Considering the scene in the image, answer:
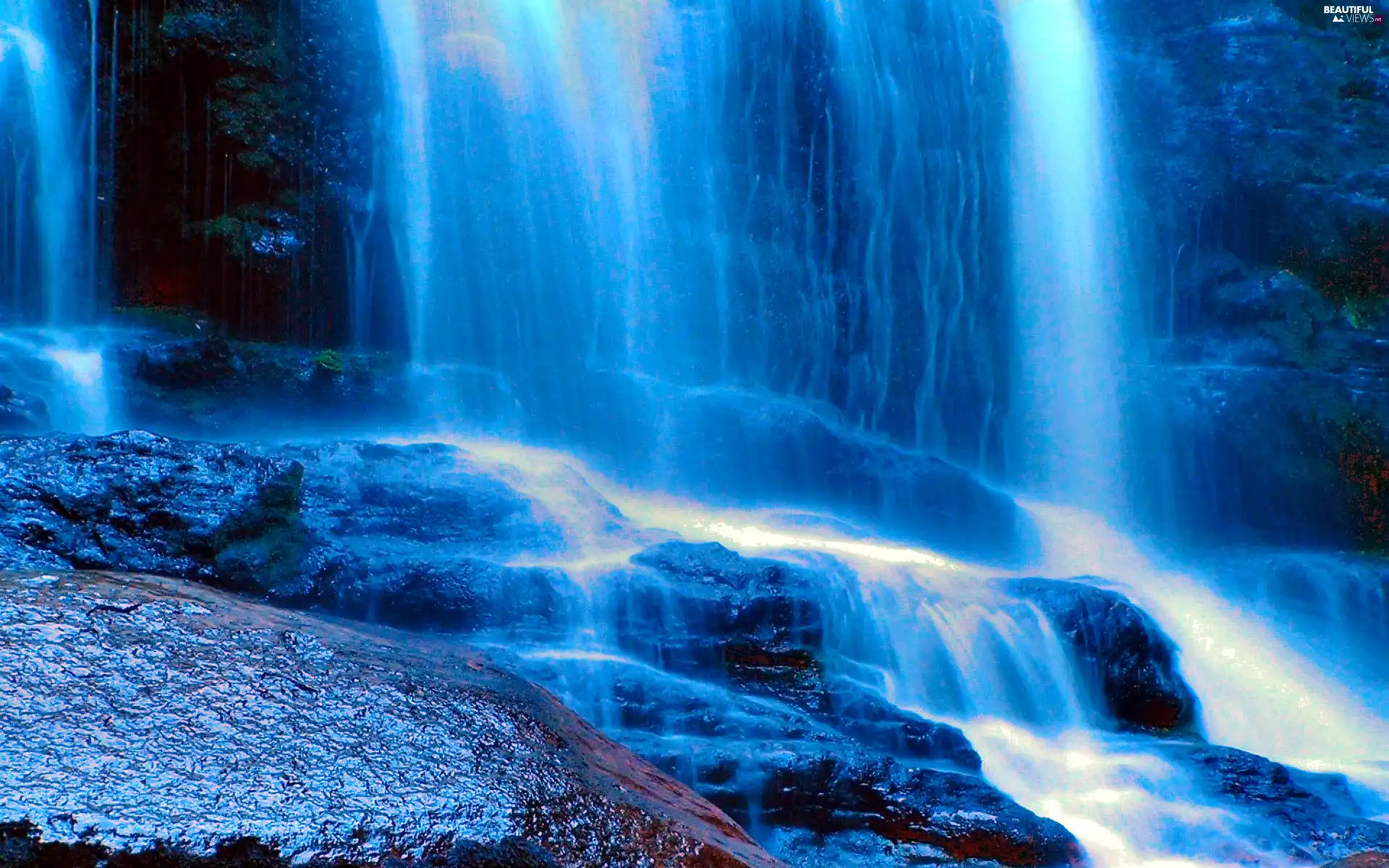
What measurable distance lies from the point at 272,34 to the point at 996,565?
38.8ft

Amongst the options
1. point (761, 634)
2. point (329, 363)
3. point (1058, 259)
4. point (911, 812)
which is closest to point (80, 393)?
point (329, 363)

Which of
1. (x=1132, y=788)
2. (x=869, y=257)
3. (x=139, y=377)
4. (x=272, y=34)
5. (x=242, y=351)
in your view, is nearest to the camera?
(x=1132, y=788)

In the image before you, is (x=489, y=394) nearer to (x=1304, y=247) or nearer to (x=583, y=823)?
(x=583, y=823)

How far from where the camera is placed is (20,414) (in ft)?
30.1

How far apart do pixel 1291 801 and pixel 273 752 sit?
7487 mm

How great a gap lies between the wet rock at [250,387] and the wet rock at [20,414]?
1.13m

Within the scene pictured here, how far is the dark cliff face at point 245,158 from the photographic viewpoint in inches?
492

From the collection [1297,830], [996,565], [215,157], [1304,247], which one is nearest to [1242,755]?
[1297,830]

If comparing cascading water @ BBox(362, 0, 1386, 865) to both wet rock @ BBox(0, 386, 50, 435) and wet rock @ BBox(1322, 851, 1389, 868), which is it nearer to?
wet rock @ BBox(0, 386, 50, 435)

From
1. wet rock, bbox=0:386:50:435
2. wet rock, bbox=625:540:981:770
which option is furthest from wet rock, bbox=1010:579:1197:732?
wet rock, bbox=0:386:50:435

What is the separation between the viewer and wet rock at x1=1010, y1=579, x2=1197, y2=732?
918cm

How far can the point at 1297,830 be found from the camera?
6.83 meters

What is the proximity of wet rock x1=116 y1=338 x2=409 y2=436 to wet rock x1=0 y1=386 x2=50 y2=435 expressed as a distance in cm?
113
